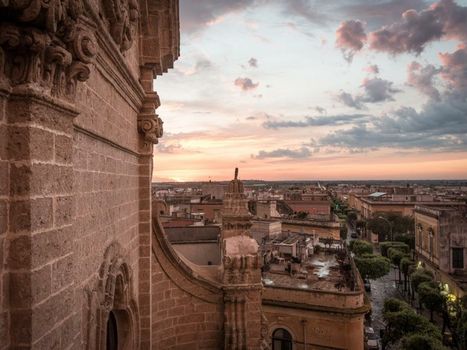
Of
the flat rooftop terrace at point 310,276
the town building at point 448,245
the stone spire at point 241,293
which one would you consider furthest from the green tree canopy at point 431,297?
the stone spire at point 241,293

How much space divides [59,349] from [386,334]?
22127 millimetres

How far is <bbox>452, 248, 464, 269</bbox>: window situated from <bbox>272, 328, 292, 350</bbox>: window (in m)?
22.8

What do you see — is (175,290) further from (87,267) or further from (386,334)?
(386,334)

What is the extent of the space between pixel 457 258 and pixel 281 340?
2341 centimetres

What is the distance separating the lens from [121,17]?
13.1 feet

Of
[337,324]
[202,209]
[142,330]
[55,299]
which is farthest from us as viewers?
[202,209]

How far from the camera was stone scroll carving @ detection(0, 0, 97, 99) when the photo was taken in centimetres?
188

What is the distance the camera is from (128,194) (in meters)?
5.09

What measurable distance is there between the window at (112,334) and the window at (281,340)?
14304 mm

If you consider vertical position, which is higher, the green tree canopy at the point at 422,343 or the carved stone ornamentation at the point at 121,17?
the carved stone ornamentation at the point at 121,17

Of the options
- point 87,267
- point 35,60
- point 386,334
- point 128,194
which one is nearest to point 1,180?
point 35,60

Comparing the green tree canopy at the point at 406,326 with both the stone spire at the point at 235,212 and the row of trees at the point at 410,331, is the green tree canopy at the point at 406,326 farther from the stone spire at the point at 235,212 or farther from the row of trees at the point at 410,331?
the stone spire at the point at 235,212

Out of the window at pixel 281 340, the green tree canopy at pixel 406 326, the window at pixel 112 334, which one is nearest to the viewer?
the window at pixel 112 334

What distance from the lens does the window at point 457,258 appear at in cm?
3473
